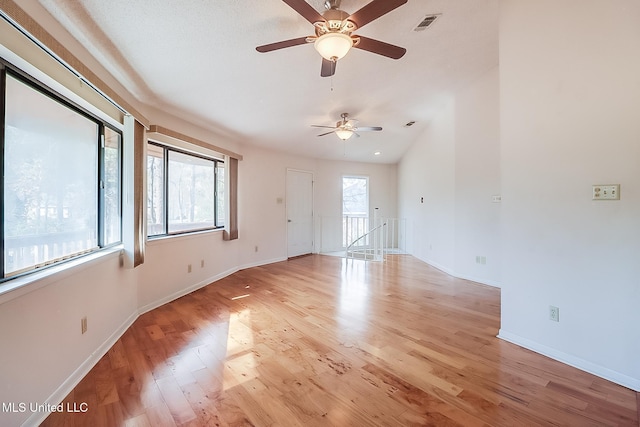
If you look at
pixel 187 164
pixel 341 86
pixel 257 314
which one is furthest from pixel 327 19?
pixel 187 164

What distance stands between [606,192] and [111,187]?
165 inches

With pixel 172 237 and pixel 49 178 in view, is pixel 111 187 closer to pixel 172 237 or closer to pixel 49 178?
pixel 49 178

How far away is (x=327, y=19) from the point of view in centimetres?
175

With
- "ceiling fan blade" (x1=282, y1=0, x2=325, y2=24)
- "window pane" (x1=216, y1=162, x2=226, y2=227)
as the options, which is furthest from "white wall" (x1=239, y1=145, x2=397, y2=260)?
"ceiling fan blade" (x1=282, y1=0, x2=325, y2=24)

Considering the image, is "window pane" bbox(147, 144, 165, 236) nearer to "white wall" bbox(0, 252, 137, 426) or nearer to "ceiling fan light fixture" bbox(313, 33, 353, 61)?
"white wall" bbox(0, 252, 137, 426)

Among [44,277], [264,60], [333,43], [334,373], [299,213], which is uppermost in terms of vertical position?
[264,60]

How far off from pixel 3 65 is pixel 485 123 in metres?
4.88

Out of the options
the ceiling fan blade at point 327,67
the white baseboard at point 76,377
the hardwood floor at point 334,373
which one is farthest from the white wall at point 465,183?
the white baseboard at point 76,377

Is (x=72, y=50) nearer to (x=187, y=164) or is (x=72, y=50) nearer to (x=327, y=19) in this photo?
(x=327, y=19)

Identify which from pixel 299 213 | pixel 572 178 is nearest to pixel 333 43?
pixel 572 178

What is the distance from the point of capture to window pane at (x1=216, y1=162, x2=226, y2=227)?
4680 mm

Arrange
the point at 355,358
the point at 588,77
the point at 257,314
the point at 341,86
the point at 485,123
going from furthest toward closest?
the point at 485,123, the point at 341,86, the point at 257,314, the point at 355,358, the point at 588,77

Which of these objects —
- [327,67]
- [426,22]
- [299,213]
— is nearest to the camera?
[327,67]

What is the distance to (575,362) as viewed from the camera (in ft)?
6.53
